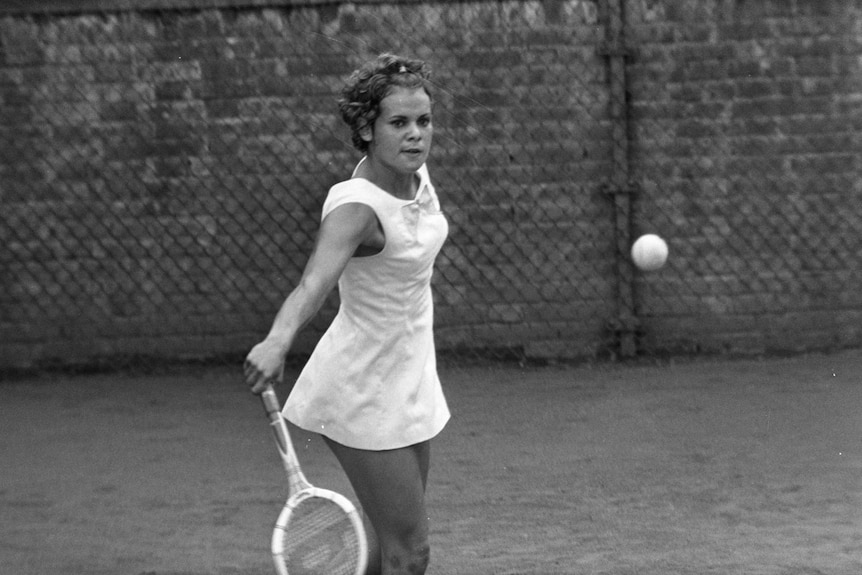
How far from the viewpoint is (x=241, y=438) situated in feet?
24.9

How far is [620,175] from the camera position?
890 cm

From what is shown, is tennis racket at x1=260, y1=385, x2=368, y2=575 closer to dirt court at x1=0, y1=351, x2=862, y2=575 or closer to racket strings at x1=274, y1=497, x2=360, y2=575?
racket strings at x1=274, y1=497, x2=360, y2=575

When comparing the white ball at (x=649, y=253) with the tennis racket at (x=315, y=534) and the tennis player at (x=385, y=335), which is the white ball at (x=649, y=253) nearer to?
the tennis player at (x=385, y=335)

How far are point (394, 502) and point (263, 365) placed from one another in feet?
2.10

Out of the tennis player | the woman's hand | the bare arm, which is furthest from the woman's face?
the woman's hand

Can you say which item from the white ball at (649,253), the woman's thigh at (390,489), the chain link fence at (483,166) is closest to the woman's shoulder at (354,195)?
the woman's thigh at (390,489)

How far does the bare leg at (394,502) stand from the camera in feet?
12.8

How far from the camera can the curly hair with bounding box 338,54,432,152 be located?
12.8 feet

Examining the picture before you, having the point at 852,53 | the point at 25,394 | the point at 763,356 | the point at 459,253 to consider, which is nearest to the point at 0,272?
the point at 25,394

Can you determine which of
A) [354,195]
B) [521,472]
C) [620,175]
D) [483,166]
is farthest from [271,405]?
[620,175]

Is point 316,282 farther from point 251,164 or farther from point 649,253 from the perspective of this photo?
point 251,164

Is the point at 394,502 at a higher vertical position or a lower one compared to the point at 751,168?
higher

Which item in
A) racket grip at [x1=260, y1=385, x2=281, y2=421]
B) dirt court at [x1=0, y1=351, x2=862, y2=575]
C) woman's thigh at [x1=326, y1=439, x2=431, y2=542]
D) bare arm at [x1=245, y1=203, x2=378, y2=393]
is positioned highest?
bare arm at [x1=245, y1=203, x2=378, y2=393]

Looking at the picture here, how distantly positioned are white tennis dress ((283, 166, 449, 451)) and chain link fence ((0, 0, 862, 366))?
4.97 metres
